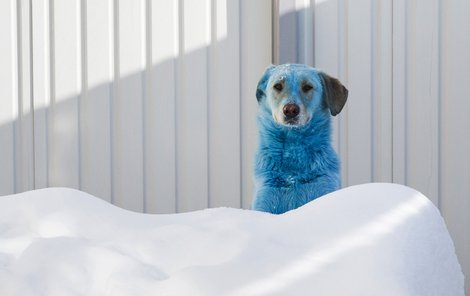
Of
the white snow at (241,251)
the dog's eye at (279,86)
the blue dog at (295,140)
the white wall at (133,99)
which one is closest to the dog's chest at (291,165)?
the blue dog at (295,140)

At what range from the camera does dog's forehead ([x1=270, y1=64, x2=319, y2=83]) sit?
4.86 ft

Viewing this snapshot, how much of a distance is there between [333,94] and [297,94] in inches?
4.3

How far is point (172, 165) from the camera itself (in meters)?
2.41

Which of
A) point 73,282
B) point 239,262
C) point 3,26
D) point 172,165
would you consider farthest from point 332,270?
point 3,26

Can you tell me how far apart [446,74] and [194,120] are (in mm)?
917

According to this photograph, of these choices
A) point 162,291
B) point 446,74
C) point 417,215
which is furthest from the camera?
point 446,74

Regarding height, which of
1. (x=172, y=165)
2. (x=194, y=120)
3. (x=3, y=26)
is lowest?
(x=172, y=165)

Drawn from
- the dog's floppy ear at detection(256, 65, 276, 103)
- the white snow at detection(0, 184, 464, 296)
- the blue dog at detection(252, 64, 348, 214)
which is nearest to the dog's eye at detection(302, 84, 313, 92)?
the blue dog at detection(252, 64, 348, 214)

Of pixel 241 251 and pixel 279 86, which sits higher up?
pixel 279 86

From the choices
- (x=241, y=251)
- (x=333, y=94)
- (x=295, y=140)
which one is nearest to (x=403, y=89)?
(x=333, y=94)

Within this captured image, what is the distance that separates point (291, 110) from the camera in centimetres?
143

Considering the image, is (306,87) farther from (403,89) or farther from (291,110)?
(403,89)

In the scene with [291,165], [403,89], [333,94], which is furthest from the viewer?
[403,89]

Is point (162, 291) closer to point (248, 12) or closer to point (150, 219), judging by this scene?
point (150, 219)
